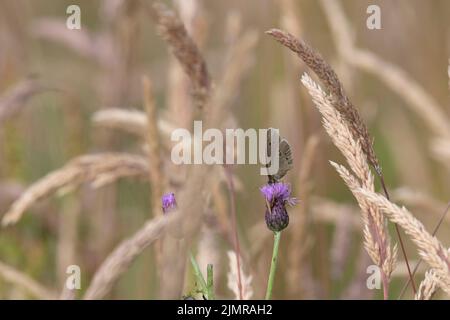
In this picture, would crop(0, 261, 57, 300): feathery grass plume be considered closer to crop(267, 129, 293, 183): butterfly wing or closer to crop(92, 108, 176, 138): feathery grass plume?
crop(92, 108, 176, 138): feathery grass plume

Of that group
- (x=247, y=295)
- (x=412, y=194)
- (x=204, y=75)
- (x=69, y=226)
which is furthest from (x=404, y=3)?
(x=247, y=295)

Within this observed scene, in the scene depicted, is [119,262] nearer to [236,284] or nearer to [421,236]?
[236,284]

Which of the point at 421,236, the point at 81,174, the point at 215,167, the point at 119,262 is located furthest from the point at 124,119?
the point at 421,236

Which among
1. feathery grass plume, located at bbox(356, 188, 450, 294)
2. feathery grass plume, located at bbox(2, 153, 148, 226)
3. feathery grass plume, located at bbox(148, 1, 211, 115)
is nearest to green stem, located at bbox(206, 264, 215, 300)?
feathery grass plume, located at bbox(356, 188, 450, 294)

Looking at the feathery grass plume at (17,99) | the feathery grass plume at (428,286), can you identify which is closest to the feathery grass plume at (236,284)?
the feathery grass plume at (428,286)

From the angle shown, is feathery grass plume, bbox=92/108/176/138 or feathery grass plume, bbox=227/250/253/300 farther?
feathery grass plume, bbox=92/108/176/138

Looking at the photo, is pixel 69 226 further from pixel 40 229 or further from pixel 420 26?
pixel 420 26
